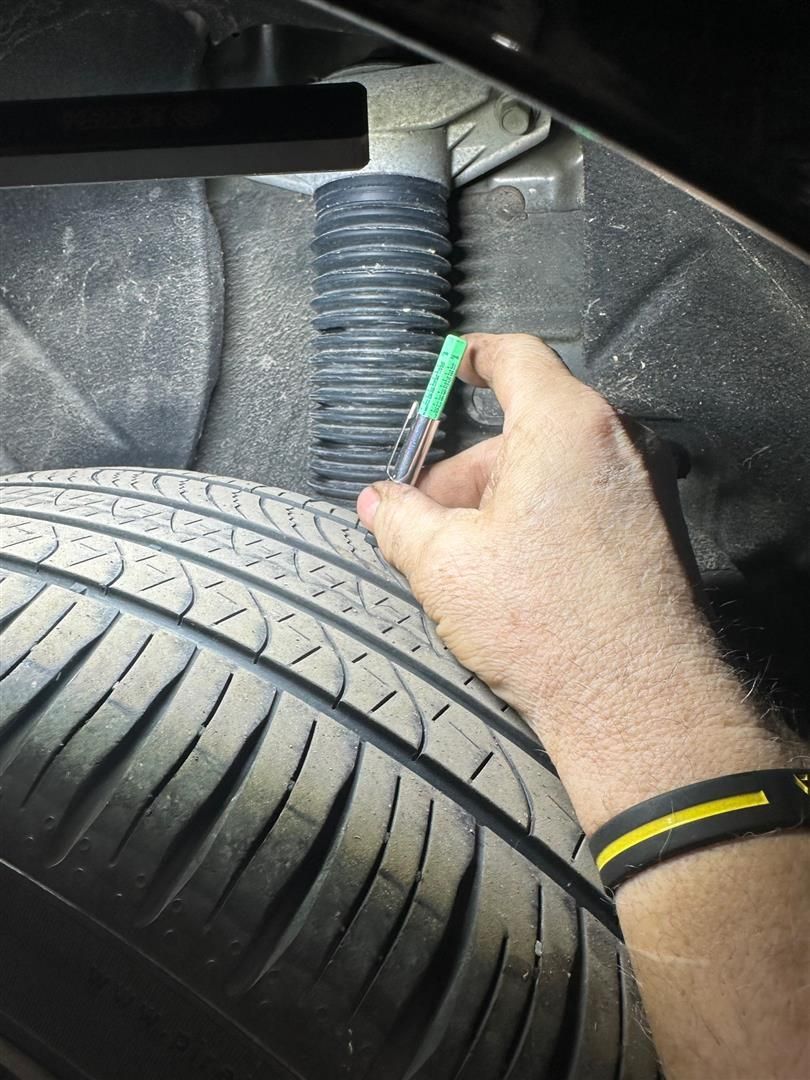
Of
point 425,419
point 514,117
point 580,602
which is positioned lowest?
point 580,602

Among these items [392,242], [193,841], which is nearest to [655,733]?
[193,841]

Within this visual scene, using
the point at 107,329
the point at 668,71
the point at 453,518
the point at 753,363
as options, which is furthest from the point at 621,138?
the point at 107,329

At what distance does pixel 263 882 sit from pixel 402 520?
361mm

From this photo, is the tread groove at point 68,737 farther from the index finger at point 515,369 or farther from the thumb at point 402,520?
the index finger at point 515,369

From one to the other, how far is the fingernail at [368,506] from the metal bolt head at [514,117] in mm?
488

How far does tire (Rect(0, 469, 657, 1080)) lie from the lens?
520mm

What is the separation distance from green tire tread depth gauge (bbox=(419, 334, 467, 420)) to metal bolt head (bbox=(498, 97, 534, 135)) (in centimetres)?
33

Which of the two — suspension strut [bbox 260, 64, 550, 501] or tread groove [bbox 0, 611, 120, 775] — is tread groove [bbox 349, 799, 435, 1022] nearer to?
tread groove [bbox 0, 611, 120, 775]

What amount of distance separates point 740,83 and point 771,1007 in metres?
0.49

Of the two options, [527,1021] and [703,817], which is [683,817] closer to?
[703,817]

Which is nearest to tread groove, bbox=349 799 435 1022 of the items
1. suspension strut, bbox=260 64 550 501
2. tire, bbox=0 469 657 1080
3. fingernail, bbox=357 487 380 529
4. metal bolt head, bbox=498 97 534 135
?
tire, bbox=0 469 657 1080

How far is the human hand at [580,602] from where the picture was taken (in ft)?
2.05

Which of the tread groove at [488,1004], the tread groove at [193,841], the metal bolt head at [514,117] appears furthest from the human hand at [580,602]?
the metal bolt head at [514,117]

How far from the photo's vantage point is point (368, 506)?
85cm
